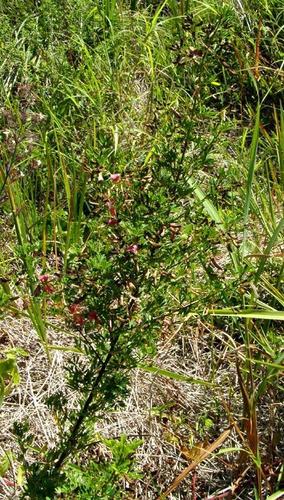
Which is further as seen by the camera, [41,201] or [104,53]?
[104,53]

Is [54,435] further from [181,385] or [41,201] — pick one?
[41,201]

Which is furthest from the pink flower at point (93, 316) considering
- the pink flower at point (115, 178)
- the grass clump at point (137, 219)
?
the pink flower at point (115, 178)

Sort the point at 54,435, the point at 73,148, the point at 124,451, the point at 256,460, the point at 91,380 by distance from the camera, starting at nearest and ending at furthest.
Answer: the point at 124,451
the point at 91,380
the point at 256,460
the point at 54,435
the point at 73,148

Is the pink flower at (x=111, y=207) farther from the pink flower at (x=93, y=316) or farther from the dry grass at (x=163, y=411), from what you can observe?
the dry grass at (x=163, y=411)

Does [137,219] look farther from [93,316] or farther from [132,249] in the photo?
[93,316]

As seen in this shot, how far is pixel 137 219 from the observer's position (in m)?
1.62

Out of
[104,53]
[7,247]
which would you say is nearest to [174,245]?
[7,247]

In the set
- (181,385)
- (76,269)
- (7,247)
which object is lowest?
(181,385)

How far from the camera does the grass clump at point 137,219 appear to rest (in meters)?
1.68

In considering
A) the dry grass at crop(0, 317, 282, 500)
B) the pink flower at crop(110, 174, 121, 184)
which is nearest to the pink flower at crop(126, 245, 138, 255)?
the pink flower at crop(110, 174, 121, 184)

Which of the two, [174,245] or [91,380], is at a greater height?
[174,245]

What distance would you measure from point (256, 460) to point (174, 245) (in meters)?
0.69

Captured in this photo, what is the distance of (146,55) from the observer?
3.36m

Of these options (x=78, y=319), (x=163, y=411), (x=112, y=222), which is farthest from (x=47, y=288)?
(x=163, y=411)
